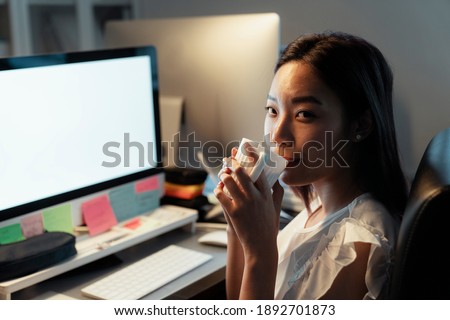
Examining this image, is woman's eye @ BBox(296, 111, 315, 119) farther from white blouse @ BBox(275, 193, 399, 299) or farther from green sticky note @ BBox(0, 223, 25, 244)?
green sticky note @ BBox(0, 223, 25, 244)

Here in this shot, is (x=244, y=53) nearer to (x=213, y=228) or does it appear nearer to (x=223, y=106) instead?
(x=223, y=106)

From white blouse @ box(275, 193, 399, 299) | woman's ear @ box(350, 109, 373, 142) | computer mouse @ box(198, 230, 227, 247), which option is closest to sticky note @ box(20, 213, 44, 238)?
computer mouse @ box(198, 230, 227, 247)

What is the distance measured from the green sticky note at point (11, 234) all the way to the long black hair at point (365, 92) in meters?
0.61

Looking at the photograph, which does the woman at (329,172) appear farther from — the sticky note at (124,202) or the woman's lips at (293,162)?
the sticky note at (124,202)

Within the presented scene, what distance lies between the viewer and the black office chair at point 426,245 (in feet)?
2.23

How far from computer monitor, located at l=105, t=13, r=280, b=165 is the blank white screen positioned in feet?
0.64

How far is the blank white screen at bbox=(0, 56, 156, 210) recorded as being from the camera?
105cm

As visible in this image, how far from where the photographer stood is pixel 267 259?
93 cm

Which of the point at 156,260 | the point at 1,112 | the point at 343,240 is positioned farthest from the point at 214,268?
the point at 1,112

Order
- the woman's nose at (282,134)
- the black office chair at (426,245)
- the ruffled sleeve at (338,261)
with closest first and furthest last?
the black office chair at (426,245), the ruffled sleeve at (338,261), the woman's nose at (282,134)

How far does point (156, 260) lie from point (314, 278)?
39 centimetres

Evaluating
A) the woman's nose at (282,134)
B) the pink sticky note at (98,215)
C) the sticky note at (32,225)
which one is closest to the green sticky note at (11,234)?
the sticky note at (32,225)

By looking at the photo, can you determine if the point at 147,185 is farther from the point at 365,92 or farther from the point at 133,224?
the point at 365,92

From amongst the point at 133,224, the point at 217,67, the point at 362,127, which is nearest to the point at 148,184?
the point at 133,224
